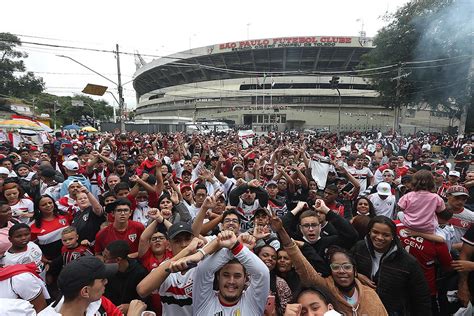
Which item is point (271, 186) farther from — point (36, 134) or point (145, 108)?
point (145, 108)

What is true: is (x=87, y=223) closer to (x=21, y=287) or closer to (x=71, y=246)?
(x=71, y=246)

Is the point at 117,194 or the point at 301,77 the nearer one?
the point at 117,194

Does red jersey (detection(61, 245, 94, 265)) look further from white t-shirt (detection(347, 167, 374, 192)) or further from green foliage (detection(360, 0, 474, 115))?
green foliage (detection(360, 0, 474, 115))

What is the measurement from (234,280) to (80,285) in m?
1.01

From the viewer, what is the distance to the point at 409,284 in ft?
8.20

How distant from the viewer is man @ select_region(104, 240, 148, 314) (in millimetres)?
2680

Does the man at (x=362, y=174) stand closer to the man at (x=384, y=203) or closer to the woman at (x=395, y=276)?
the man at (x=384, y=203)

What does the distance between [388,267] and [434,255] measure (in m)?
0.89

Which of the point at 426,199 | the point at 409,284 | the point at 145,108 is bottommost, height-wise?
the point at 409,284

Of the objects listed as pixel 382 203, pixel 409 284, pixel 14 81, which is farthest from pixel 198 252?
pixel 14 81

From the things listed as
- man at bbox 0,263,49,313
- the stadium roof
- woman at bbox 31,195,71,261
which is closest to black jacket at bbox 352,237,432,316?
man at bbox 0,263,49,313

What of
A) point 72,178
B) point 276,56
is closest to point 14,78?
point 276,56

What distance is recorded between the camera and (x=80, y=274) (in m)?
1.78

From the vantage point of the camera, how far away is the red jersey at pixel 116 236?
3301 mm
